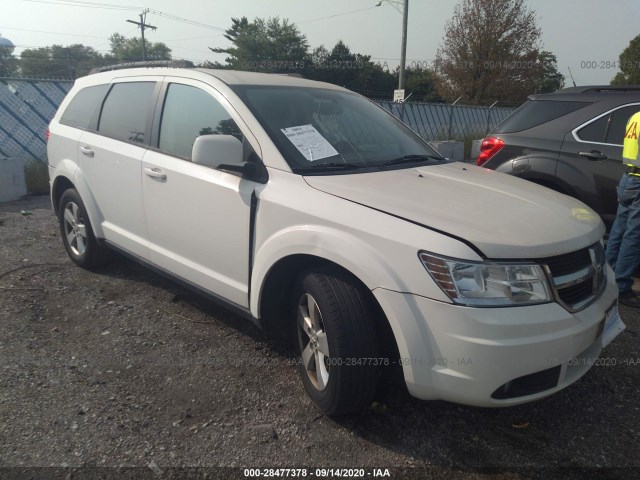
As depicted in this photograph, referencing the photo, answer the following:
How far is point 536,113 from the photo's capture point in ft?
17.1

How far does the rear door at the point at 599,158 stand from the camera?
4.58 m

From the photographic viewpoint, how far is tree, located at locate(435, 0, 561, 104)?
30625 millimetres

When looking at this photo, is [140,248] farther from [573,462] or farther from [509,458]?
[573,462]

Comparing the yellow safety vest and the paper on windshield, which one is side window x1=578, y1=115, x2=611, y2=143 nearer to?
the yellow safety vest

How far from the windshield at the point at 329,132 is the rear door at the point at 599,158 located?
1935 millimetres

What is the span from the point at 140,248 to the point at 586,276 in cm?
296

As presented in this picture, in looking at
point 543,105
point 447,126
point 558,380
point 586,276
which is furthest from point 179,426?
point 447,126

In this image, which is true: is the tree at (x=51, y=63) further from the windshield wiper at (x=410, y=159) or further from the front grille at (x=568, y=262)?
the front grille at (x=568, y=262)

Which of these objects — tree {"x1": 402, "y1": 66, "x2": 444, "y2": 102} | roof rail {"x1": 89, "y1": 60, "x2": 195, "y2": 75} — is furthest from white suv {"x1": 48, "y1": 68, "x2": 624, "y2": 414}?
tree {"x1": 402, "y1": 66, "x2": 444, "y2": 102}

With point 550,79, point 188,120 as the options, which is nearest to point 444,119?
point 188,120

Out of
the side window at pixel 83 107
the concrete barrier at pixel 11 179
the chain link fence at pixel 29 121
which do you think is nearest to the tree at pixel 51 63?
the chain link fence at pixel 29 121

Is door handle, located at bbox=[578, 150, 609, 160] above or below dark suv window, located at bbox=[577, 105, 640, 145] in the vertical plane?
below

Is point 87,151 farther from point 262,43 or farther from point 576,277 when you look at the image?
point 262,43

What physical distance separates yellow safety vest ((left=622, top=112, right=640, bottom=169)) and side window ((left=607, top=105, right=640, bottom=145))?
0.64 m
